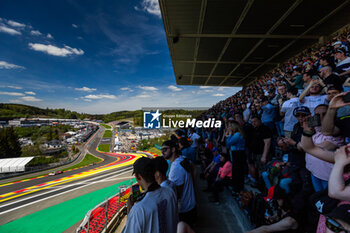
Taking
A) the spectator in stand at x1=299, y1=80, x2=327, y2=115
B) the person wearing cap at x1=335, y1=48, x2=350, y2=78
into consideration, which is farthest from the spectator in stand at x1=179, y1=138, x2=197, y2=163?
the person wearing cap at x1=335, y1=48, x2=350, y2=78

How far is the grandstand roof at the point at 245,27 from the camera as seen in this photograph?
29.3ft

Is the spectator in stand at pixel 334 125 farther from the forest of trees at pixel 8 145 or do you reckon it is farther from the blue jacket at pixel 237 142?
the forest of trees at pixel 8 145

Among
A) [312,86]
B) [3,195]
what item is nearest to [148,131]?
[3,195]

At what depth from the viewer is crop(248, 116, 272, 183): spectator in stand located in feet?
12.6

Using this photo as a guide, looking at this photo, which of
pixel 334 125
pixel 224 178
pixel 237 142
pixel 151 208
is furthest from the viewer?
pixel 224 178

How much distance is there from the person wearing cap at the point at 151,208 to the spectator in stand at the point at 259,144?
2958 mm

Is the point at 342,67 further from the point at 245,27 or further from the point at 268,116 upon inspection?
the point at 245,27

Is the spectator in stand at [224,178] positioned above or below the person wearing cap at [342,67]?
below

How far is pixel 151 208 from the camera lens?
1.54m

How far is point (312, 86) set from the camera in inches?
136

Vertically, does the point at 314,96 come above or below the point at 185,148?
above

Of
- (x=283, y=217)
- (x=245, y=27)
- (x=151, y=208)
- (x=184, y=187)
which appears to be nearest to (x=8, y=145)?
(x=245, y=27)

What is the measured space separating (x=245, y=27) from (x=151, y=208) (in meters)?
12.6

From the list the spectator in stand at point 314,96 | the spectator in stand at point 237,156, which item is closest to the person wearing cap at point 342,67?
the spectator in stand at point 314,96
